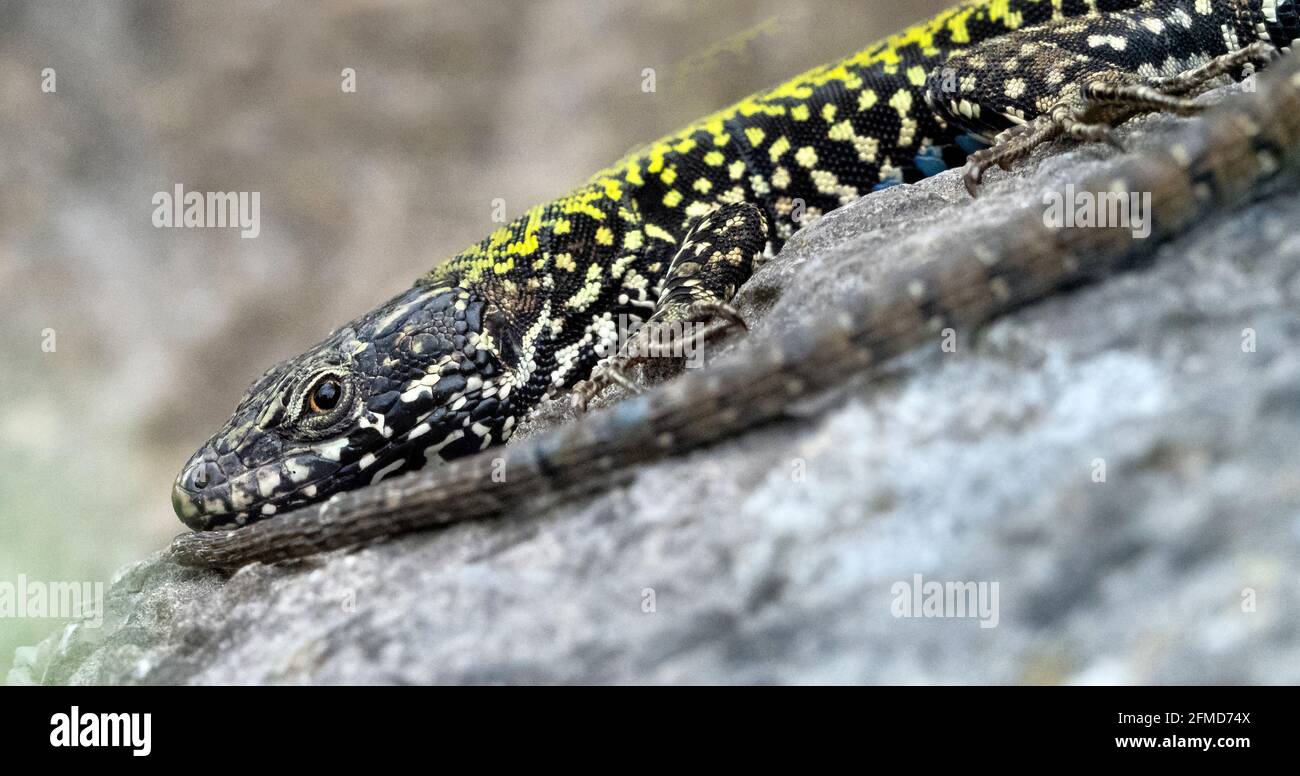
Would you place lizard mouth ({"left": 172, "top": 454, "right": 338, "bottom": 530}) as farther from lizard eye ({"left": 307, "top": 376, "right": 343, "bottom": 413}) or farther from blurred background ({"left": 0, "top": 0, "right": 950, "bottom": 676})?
blurred background ({"left": 0, "top": 0, "right": 950, "bottom": 676})

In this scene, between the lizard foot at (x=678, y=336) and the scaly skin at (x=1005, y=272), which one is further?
the lizard foot at (x=678, y=336)

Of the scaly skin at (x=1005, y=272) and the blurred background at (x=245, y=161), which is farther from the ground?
the blurred background at (x=245, y=161)

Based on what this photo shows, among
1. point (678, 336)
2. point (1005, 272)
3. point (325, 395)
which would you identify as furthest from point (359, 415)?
point (1005, 272)

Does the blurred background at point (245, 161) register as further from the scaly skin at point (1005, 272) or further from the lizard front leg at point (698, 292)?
the scaly skin at point (1005, 272)

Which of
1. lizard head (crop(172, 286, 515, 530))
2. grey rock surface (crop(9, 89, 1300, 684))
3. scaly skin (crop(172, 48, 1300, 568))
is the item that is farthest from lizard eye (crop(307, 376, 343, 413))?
scaly skin (crop(172, 48, 1300, 568))

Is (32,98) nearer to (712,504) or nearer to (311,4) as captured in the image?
(311,4)

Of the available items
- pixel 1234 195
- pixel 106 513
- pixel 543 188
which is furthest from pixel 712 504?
pixel 106 513

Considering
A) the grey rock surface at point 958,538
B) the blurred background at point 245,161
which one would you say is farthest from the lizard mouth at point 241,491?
the blurred background at point 245,161
